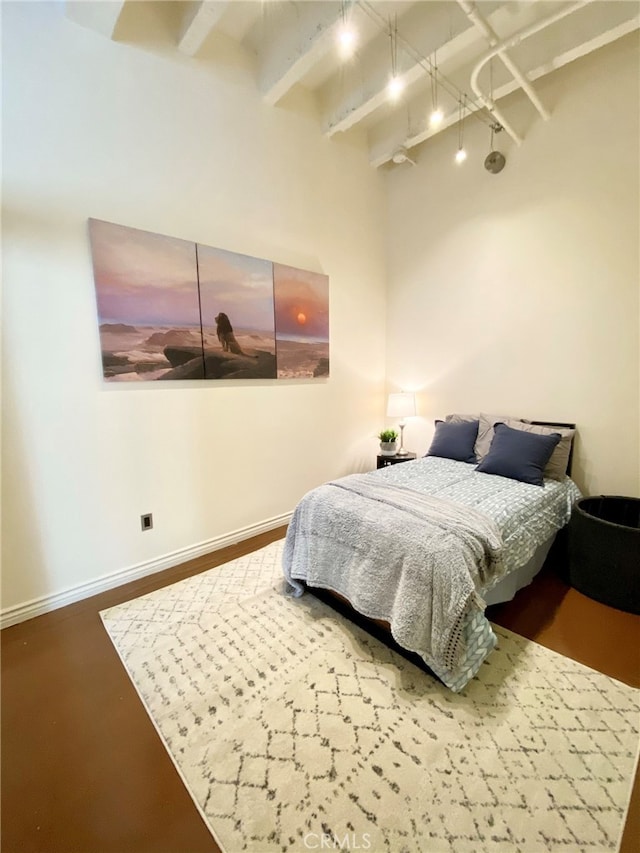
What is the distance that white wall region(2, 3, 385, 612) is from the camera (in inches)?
76.7

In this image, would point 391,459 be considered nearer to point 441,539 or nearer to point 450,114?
point 441,539

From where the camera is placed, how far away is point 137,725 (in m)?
1.43

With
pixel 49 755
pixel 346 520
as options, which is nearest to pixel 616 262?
pixel 346 520

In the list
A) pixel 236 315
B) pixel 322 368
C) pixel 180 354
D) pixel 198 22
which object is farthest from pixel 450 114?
pixel 180 354

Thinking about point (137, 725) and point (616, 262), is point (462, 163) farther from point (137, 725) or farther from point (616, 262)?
point (137, 725)

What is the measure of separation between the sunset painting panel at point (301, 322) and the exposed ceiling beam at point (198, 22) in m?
1.34

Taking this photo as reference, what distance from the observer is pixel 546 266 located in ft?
9.37

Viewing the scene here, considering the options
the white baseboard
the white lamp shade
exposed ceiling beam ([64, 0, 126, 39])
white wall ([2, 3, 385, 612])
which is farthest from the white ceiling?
the white baseboard

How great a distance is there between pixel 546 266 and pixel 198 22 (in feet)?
9.19

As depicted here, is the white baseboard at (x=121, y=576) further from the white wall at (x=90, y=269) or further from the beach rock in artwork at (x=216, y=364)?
the beach rock in artwork at (x=216, y=364)

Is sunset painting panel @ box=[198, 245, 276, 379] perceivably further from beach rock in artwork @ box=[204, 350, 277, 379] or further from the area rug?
the area rug

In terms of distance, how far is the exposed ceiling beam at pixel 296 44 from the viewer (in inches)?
87.1

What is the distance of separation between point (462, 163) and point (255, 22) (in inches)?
74.7

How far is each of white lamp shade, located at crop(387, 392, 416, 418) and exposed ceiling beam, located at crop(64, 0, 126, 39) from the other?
3133 millimetres
